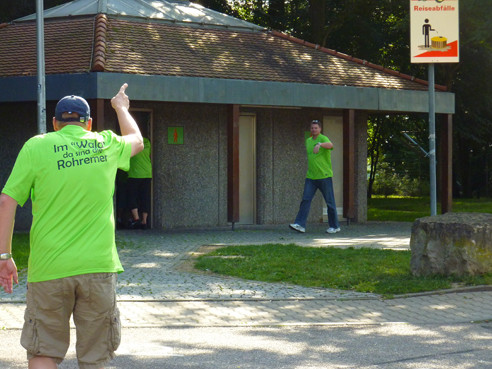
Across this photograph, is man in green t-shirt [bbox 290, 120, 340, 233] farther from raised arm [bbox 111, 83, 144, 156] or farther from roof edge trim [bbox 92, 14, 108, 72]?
raised arm [bbox 111, 83, 144, 156]

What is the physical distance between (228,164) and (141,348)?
→ 9928 mm

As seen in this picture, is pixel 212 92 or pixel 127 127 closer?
pixel 127 127

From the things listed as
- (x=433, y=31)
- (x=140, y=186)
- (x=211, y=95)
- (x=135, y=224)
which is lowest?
(x=135, y=224)

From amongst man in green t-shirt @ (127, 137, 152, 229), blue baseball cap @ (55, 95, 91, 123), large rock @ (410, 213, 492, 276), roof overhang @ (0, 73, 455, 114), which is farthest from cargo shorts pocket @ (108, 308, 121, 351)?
man in green t-shirt @ (127, 137, 152, 229)

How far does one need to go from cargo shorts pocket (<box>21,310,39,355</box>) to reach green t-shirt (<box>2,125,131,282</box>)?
8.5 inches

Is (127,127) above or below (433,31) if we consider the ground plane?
below

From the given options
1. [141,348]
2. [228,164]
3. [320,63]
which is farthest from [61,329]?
[320,63]

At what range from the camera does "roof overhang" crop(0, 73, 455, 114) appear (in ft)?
49.9

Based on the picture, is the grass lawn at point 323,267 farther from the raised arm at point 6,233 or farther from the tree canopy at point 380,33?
the tree canopy at point 380,33

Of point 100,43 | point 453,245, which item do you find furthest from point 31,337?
point 100,43

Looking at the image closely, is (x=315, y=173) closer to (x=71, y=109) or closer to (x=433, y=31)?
(x=433, y=31)

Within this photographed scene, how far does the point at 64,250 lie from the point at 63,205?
23 centimetres

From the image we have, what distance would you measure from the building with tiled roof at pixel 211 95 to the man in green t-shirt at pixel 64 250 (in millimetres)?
10400

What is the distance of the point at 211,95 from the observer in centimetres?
1625
